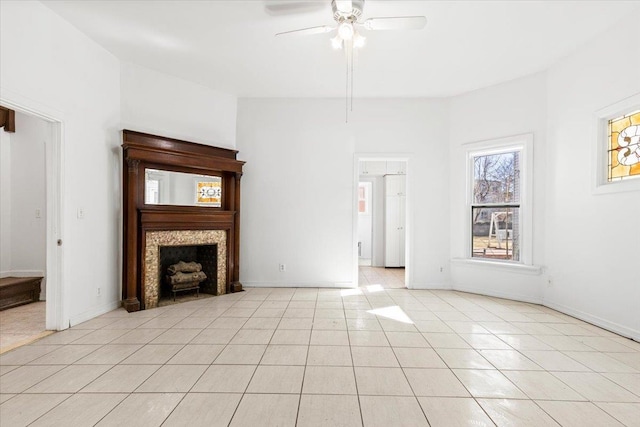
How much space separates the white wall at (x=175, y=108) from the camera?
3783mm

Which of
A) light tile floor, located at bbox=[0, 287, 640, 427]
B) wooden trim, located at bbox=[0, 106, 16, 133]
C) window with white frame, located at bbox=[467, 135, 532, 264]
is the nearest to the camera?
light tile floor, located at bbox=[0, 287, 640, 427]

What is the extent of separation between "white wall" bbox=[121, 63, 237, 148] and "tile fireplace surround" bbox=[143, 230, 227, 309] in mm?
1390

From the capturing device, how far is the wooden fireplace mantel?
3.54 meters

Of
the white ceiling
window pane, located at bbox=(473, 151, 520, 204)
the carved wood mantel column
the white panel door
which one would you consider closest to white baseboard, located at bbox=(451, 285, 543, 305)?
window pane, located at bbox=(473, 151, 520, 204)

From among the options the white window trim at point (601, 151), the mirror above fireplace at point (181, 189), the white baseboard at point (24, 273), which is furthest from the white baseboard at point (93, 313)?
the white window trim at point (601, 151)

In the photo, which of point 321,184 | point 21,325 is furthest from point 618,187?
point 21,325

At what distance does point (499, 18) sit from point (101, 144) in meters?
4.57

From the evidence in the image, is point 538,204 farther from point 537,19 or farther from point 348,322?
point 348,322

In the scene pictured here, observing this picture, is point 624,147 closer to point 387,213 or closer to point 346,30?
point 346,30

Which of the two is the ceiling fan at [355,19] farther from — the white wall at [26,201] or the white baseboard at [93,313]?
the white wall at [26,201]

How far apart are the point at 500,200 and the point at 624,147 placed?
59.9 inches

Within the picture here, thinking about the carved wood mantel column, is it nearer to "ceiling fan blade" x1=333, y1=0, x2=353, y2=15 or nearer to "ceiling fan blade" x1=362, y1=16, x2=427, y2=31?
"ceiling fan blade" x1=333, y1=0, x2=353, y2=15

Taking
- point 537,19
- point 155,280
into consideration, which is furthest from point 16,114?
point 537,19

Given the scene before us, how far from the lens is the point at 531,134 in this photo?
13.2 feet
